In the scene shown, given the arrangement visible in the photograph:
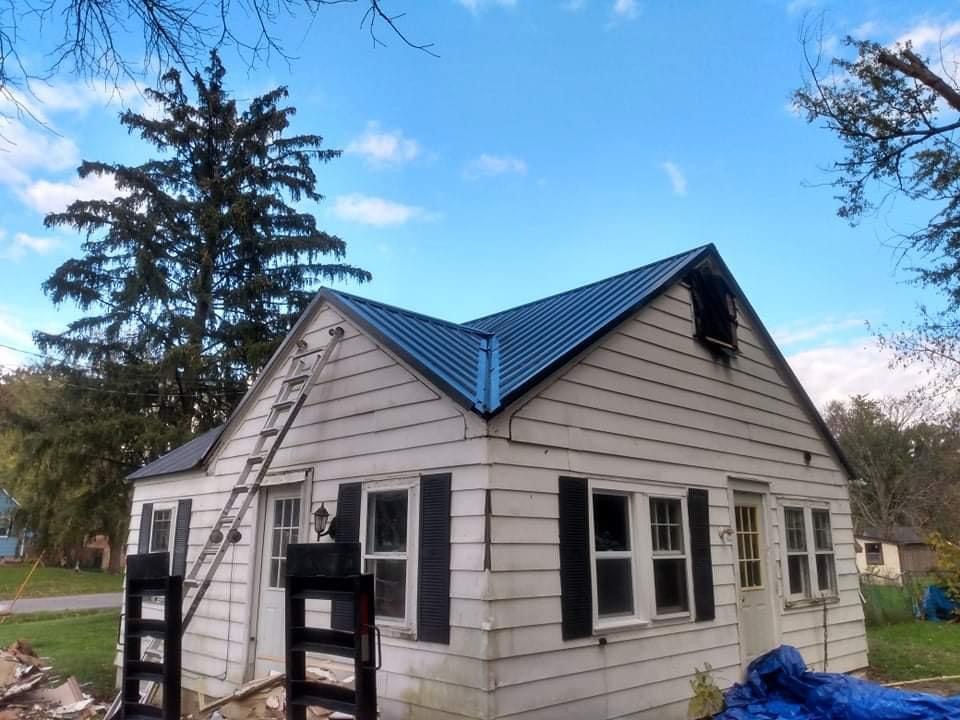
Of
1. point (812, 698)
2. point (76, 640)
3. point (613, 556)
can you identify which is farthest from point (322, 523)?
point (76, 640)

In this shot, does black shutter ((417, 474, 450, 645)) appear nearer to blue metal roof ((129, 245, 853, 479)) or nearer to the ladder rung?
blue metal roof ((129, 245, 853, 479))

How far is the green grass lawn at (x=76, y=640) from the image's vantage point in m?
9.77

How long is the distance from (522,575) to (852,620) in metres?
6.51

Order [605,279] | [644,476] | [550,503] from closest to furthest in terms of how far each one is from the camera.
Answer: [550,503] → [644,476] → [605,279]

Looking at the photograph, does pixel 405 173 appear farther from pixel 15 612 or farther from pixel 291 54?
pixel 15 612

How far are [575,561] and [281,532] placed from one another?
3.40m

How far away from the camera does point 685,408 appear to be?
25.1ft

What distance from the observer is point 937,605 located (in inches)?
664

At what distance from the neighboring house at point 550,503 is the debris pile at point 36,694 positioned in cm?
124

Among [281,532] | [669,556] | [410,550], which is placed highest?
[281,532]

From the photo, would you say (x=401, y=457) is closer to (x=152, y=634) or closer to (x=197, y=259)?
(x=152, y=634)

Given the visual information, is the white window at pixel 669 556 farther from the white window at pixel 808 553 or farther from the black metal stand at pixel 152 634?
the black metal stand at pixel 152 634

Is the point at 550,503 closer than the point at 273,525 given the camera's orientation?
Yes

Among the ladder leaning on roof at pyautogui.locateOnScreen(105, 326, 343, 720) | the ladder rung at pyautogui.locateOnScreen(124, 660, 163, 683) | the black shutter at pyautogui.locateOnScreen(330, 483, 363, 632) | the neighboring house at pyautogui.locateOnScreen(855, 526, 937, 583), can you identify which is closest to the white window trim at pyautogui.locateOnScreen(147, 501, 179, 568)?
the ladder leaning on roof at pyautogui.locateOnScreen(105, 326, 343, 720)
